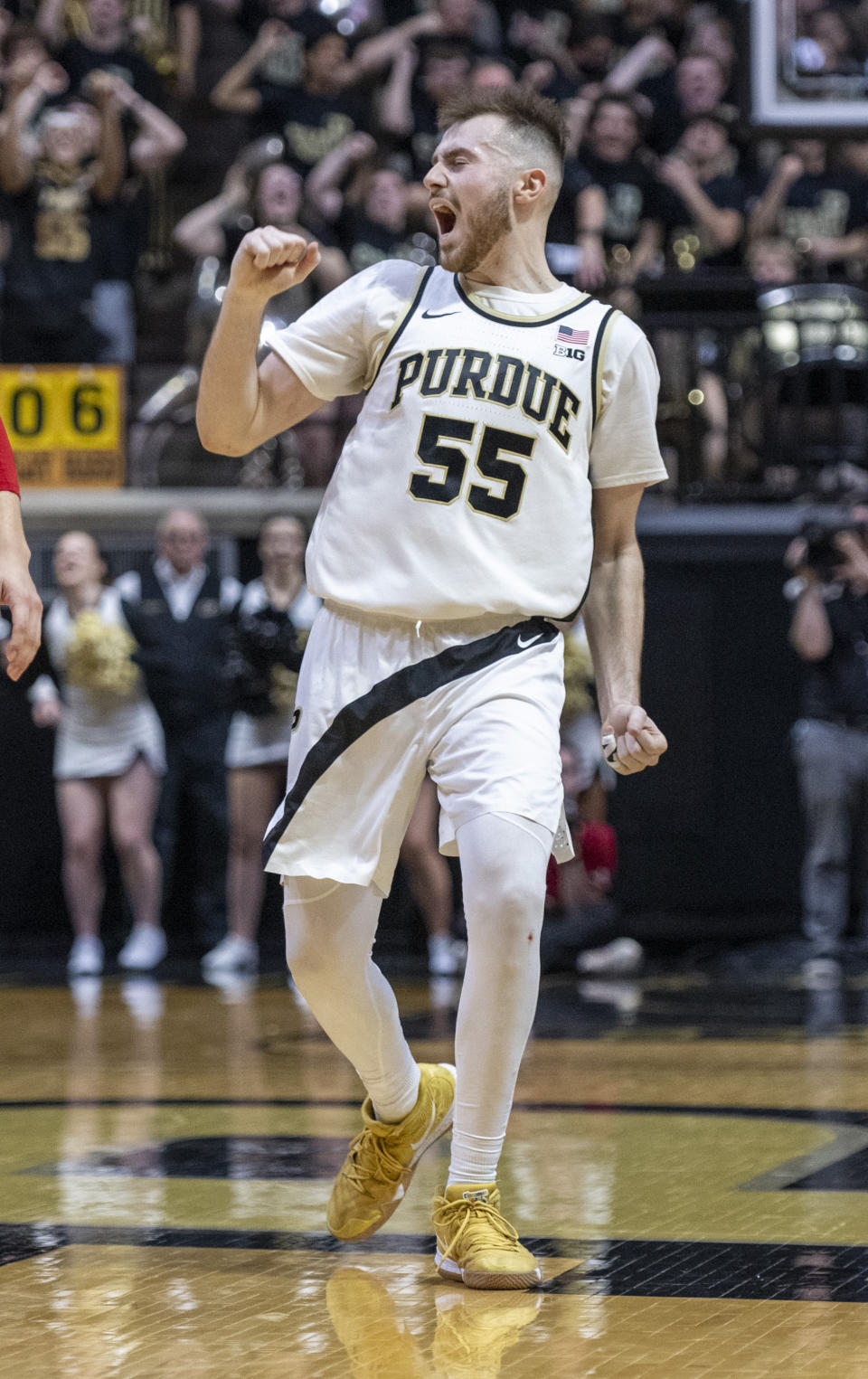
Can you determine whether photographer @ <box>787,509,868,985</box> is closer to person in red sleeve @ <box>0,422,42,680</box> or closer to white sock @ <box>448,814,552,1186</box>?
white sock @ <box>448,814,552,1186</box>

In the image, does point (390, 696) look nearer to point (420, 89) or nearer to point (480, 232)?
point (480, 232)

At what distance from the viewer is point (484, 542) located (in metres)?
3.76

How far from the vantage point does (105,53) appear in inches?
518

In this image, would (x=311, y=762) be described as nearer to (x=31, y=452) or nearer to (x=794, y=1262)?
(x=794, y=1262)

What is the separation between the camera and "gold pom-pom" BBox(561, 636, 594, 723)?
10078mm

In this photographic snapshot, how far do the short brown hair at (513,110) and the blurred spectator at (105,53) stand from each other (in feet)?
31.7

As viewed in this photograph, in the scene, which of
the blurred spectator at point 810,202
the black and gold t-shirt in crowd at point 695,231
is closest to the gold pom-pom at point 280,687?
the black and gold t-shirt in crowd at point 695,231

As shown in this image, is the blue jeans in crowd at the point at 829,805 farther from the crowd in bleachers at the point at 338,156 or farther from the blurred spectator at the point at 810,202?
the blurred spectator at the point at 810,202

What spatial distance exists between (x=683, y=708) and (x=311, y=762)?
787cm

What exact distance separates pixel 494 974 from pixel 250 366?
1.22 m

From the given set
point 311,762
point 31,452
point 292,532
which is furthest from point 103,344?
point 311,762

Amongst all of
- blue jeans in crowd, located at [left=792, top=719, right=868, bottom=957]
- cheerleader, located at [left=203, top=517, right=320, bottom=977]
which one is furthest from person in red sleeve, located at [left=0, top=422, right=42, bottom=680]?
blue jeans in crowd, located at [left=792, top=719, right=868, bottom=957]

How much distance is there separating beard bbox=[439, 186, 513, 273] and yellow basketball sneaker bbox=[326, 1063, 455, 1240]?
1.66m

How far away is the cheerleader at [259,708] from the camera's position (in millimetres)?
10578
